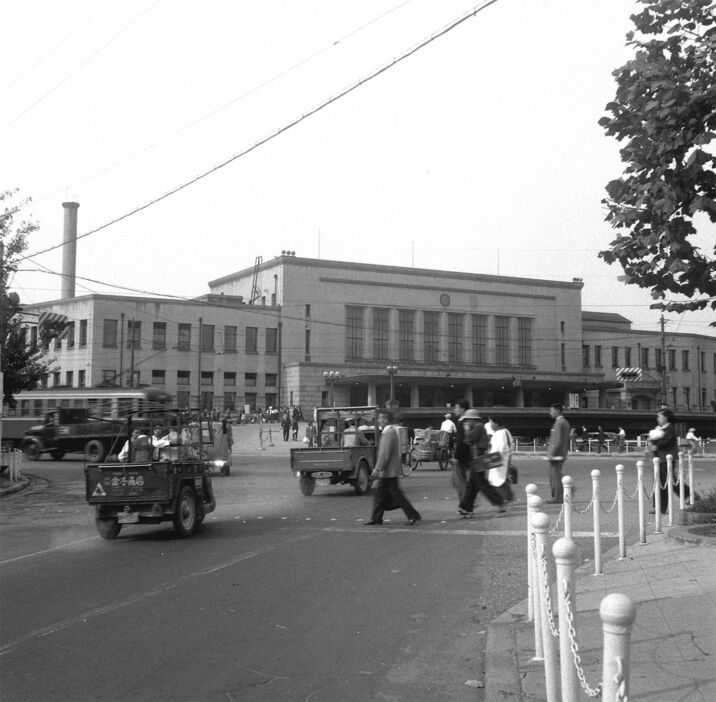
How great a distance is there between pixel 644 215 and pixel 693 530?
506 centimetres

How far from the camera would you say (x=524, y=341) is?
304 feet

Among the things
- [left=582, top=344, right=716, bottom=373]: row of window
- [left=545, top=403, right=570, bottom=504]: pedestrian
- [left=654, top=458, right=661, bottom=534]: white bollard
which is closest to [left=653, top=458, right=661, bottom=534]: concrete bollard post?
[left=654, top=458, right=661, bottom=534]: white bollard

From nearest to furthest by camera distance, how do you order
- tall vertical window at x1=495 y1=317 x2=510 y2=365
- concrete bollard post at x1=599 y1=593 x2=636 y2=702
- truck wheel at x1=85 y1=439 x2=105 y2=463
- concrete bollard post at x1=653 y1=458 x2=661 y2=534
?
1. concrete bollard post at x1=599 y1=593 x2=636 y2=702
2. concrete bollard post at x1=653 y1=458 x2=661 y2=534
3. truck wheel at x1=85 y1=439 x2=105 y2=463
4. tall vertical window at x1=495 y1=317 x2=510 y2=365

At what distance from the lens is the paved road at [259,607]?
19.5 feet

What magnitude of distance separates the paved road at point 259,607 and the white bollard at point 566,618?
5.25ft

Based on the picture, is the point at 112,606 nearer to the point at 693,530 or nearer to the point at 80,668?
the point at 80,668

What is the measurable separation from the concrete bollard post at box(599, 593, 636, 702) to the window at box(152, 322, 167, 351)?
245 ft

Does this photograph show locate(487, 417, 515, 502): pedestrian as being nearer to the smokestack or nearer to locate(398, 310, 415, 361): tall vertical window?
locate(398, 310, 415, 361): tall vertical window

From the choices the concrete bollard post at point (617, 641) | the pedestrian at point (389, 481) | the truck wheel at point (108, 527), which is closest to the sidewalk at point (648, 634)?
the concrete bollard post at point (617, 641)

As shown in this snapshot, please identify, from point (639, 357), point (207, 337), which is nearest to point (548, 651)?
point (207, 337)

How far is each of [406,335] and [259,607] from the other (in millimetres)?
78592

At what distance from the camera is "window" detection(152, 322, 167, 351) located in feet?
248

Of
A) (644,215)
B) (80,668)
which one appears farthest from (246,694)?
(644,215)

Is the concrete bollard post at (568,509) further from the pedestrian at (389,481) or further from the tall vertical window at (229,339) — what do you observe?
the tall vertical window at (229,339)
